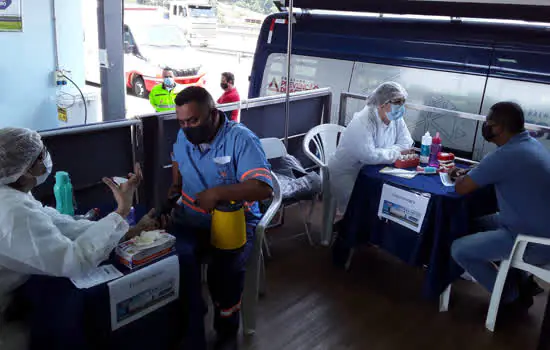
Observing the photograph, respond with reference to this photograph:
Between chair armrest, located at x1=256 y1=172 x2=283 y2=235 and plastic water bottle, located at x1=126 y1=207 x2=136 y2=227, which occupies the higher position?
plastic water bottle, located at x1=126 y1=207 x2=136 y2=227

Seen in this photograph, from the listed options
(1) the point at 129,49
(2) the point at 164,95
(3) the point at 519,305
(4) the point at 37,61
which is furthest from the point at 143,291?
(1) the point at 129,49

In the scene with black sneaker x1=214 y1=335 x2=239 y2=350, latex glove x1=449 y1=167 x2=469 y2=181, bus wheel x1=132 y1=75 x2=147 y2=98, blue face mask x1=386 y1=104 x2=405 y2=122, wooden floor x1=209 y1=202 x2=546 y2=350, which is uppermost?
blue face mask x1=386 y1=104 x2=405 y2=122

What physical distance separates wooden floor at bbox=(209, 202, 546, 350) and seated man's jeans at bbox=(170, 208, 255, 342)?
298 millimetres

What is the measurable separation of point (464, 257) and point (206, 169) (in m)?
1.54

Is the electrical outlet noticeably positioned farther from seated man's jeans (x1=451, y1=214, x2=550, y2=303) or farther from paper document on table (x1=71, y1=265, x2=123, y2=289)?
seated man's jeans (x1=451, y1=214, x2=550, y2=303)

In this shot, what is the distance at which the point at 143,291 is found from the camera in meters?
1.67

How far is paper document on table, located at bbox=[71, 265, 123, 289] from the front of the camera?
1548 mm

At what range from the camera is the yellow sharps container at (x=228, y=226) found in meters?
2.03

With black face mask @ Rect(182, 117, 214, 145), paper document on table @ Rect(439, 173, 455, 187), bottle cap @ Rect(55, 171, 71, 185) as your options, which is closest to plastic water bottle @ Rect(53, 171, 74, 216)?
bottle cap @ Rect(55, 171, 71, 185)

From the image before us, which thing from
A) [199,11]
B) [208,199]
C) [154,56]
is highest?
[199,11]

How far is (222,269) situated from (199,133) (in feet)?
2.06

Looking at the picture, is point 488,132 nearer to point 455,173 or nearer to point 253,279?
point 455,173

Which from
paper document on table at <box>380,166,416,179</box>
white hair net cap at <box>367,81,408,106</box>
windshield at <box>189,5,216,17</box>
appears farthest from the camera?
windshield at <box>189,5,216,17</box>

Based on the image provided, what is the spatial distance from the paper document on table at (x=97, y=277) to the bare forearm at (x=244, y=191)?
58 cm
